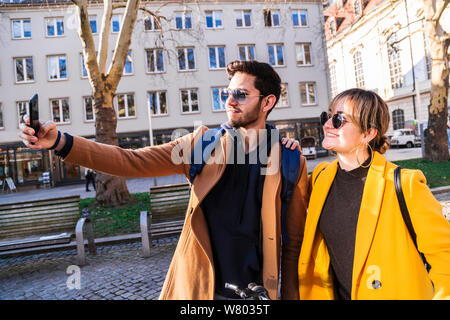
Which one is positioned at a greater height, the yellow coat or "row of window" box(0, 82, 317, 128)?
"row of window" box(0, 82, 317, 128)

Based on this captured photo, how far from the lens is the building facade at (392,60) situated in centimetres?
3005

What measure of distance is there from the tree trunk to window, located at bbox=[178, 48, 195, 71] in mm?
18873

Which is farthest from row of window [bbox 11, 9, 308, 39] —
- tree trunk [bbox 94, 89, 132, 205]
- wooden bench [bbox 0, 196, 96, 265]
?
wooden bench [bbox 0, 196, 96, 265]

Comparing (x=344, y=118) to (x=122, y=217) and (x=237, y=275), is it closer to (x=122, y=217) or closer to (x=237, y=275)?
(x=237, y=275)

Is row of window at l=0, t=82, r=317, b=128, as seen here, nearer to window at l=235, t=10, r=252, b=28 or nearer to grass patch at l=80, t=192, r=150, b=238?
window at l=235, t=10, r=252, b=28

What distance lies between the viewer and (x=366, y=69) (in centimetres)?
3722

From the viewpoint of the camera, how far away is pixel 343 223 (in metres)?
1.62

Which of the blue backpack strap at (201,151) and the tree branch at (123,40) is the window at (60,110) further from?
the blue backpack strap at (201,151)

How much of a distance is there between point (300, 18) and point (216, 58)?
29.9 ft

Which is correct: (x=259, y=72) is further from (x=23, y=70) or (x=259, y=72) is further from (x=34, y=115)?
Result: (x=23, y=70)

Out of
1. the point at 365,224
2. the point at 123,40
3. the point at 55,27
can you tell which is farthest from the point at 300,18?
the point at 365,224

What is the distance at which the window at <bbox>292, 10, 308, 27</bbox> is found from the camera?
28.2 meters

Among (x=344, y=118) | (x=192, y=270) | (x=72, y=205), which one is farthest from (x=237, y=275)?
(x=72, y=205)
